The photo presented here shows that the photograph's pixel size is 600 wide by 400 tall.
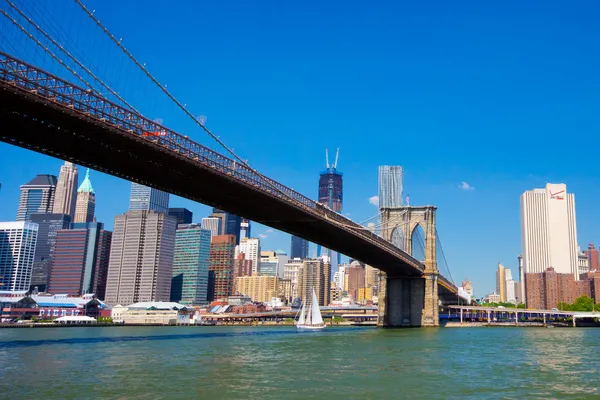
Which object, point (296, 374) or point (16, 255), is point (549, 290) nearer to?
point (16, 255)

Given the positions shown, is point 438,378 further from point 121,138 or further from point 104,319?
point 104,319

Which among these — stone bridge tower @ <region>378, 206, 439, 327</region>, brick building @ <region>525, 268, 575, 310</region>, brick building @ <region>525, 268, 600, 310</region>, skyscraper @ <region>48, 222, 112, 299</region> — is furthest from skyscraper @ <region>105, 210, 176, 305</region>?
stone bridge tower @ <region>378, 206, 439, 327</region>

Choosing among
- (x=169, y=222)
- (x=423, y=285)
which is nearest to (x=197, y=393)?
(x=423, y=285)

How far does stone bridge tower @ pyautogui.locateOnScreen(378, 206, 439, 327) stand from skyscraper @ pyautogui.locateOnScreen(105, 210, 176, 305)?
345ft

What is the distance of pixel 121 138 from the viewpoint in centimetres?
3050

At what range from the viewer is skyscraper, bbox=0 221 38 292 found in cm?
18875

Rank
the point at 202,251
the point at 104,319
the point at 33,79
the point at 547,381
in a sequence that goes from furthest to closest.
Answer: the point at 202,251 → the point at 104,319 → the point at 33,79 → the point at 547,381

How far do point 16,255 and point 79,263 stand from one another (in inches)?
1153

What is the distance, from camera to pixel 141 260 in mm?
169125

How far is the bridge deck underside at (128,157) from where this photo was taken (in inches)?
1073

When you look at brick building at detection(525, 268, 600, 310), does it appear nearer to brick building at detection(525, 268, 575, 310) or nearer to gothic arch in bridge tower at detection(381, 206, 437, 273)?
brick building at detection(525, 268, 575, 310)

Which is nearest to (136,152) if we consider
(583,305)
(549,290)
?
(583,305)

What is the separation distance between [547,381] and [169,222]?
16028 cm

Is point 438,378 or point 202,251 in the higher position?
point 202,251
